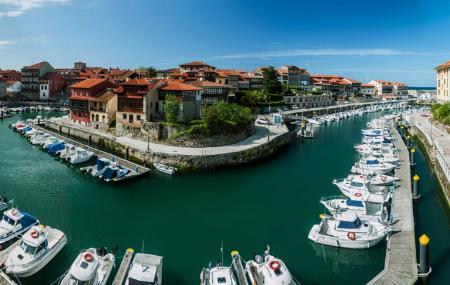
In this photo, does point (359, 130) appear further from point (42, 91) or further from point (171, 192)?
point (42, 91)

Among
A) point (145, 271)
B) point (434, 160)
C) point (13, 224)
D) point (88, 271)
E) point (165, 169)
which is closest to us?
point (88, 271)

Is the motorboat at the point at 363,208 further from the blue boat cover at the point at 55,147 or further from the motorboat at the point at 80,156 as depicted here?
the blue boat cover at the point at 55,147

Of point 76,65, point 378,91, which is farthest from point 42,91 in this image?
point 378,91

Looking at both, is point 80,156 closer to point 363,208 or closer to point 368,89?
point 363,208

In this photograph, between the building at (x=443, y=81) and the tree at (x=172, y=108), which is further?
the building at (x=443, y=81)

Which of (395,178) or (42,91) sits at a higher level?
(42,91)

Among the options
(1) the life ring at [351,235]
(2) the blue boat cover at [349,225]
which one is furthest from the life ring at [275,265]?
(2) the blue boat cover at [349,225]

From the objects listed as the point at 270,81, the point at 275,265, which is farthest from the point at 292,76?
the point at 275,265
